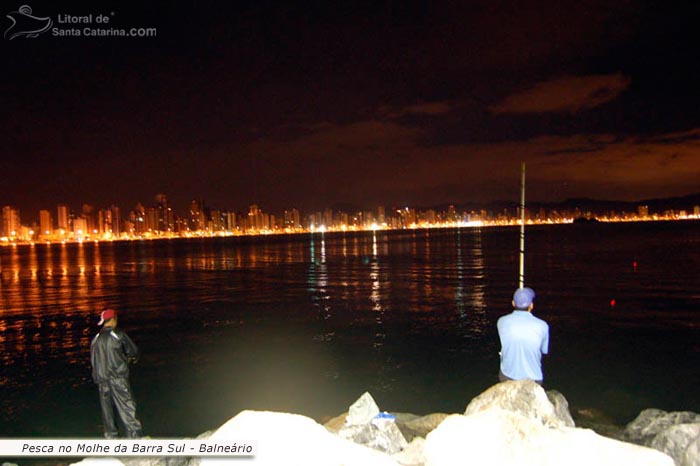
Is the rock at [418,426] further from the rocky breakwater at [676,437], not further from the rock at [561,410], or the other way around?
the rocky breakwater at [676,437]

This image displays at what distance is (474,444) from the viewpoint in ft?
18.6

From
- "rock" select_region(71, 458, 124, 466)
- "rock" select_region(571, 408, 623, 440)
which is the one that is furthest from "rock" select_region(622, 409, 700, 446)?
"rock" select_region(71, 458, 124, 466)

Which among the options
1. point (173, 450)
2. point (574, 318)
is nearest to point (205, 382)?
point (173, 450)

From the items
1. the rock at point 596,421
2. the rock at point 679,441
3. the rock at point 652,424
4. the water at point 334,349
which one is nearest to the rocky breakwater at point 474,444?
the rock at point 679,441

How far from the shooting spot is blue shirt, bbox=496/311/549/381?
6.53 meters

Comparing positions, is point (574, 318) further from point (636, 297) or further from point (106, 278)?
point (106, 278)

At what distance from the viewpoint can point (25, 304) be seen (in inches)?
1298

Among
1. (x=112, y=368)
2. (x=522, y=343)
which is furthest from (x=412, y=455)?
(x=112, y=368)

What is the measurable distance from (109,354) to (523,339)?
6.29m

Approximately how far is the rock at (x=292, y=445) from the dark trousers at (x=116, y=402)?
290 cm

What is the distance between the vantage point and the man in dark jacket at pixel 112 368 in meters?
8.18

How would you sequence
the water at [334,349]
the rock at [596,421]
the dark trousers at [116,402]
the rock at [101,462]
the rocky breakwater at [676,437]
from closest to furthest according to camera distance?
the rock at [101,462] → the rocky breakwater at [676,437] → the dark trousers at [116,402] → the rock at [596,421] → the water at [334,349]

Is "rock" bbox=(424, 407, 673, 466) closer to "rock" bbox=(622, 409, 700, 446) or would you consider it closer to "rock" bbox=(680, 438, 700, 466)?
"rock" bbox=(680, 438, 700, 466)

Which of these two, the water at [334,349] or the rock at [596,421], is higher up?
the rock at [596,421]
